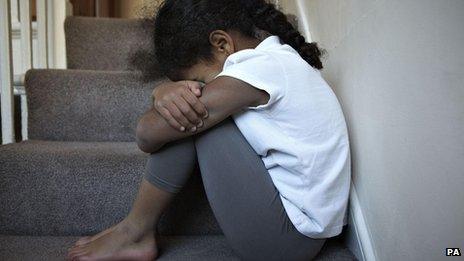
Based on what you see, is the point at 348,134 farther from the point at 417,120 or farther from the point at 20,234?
the point at 20,234

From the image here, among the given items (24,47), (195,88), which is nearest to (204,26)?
(195,88)

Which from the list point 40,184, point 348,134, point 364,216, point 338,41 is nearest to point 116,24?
point 40,184

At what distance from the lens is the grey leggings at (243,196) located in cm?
71

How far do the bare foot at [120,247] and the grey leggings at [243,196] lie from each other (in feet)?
0.56

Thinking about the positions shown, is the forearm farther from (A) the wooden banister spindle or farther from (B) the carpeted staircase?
(A) the wooden banister spindle

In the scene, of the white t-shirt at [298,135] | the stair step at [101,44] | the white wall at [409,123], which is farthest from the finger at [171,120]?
the stair step at [101,44]

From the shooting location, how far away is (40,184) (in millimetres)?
938

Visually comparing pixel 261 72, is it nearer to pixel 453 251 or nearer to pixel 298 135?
pixel 298 135

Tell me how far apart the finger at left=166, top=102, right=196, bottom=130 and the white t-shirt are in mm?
90

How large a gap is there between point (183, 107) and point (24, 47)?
1.14m

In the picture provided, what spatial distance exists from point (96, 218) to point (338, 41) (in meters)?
0.68

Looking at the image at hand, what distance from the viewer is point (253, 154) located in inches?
28.7

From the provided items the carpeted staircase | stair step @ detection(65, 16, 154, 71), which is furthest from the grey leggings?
stair step @ detection(65, 16, 154, 71)

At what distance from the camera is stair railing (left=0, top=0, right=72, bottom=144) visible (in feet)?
3.88
